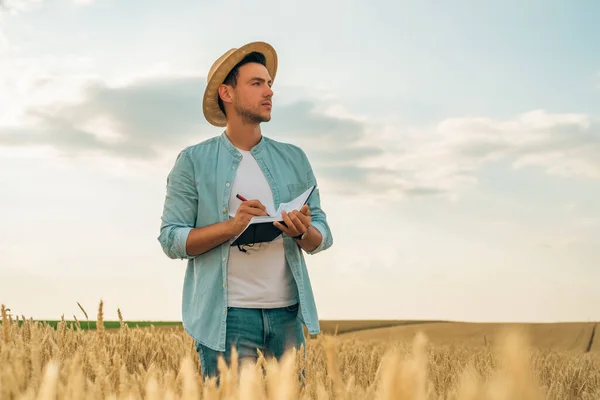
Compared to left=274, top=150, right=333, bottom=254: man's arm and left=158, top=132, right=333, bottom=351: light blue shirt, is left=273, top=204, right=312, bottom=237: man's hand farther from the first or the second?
left=158, top=132, right=333, bottom=351: light blue shirt

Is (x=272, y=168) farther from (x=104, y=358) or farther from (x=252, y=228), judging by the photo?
(x=104, y=358)

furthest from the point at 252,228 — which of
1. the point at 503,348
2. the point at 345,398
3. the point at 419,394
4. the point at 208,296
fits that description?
the point at 503,348

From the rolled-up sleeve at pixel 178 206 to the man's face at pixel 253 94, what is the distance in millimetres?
485

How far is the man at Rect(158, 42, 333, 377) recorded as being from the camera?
3.85m

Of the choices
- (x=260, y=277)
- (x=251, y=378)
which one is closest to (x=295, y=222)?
(x=260, y=277)

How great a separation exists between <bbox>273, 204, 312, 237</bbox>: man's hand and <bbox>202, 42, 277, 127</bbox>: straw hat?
4.42ft

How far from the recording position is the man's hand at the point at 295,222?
11.6 feet

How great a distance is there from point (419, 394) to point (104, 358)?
2.16 metres

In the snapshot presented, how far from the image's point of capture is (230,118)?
4.36 meters

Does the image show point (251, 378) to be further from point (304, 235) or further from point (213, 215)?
point (213, 215)

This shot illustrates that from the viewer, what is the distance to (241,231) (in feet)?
12.0

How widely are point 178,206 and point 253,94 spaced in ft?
2.84

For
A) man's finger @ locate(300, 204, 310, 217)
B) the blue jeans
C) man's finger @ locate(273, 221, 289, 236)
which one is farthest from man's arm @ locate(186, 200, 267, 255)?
the blue jeans

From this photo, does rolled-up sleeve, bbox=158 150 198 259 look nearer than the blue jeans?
No
